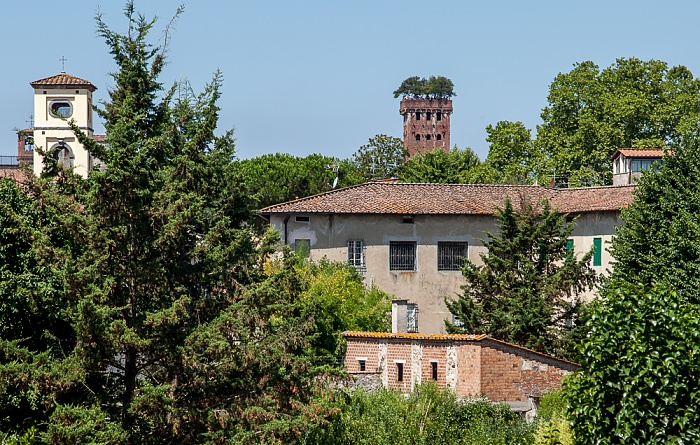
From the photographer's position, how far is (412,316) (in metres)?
44.1

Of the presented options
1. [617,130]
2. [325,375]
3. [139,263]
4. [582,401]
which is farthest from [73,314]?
[617,130]

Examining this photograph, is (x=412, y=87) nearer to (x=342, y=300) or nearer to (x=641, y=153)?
(x=641, y=153)

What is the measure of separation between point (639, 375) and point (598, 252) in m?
26.0

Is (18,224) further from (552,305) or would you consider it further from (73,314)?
(552,305)

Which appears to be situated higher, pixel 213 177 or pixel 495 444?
pixel 213 177

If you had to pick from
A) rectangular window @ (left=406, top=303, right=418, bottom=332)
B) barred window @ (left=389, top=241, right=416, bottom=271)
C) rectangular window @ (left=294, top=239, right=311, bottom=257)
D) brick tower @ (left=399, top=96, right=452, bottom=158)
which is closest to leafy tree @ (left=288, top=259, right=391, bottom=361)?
rectangular window @ (left=294, top=239, right=311, bottom=257)

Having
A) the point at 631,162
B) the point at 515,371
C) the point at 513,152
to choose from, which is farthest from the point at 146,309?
the point at 513,152

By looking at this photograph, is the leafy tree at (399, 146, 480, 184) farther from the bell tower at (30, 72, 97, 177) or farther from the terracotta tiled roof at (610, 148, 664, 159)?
the bell tower at (30, 72, 97, 177)

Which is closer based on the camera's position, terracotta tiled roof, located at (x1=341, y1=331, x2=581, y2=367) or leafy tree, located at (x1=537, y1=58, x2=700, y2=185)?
terracotta tiled roof, located at (x1=341, y1=331, x2=581, y2=367)

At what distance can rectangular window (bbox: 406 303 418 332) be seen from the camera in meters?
43.9

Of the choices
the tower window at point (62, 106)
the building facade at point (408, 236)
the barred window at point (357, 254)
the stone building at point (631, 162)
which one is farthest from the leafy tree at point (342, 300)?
the tower window at point (62, 106)

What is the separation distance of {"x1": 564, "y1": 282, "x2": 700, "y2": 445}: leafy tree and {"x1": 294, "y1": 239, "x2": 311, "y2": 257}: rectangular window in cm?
2518

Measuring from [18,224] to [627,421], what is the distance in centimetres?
1135

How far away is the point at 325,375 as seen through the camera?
26203mm
